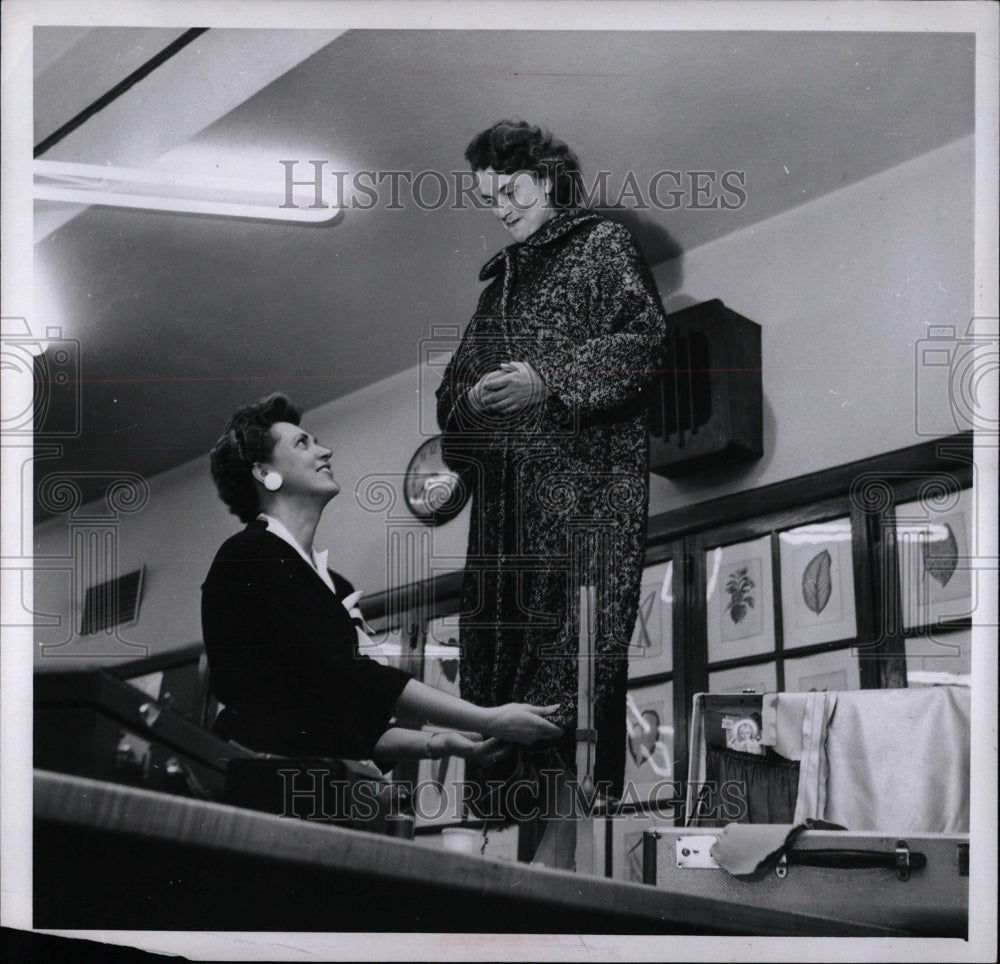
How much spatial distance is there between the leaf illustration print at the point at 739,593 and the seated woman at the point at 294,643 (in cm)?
40

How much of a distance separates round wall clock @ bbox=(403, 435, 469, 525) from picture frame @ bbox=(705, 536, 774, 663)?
505 mm

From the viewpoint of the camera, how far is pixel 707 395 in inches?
112

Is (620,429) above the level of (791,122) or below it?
below

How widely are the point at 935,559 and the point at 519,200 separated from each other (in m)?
1.09

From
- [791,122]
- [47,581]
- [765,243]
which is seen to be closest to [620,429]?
[765,243]

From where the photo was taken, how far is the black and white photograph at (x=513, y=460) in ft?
8.95

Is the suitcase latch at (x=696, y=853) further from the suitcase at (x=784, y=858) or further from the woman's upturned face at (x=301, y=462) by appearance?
the woman's upturned face at (x=301, y=462)

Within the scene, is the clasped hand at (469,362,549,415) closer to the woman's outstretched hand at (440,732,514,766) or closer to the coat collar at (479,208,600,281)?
the coat collar at (479,208,600,281)

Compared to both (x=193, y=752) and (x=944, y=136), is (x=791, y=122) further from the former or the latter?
(x=193, y=752)

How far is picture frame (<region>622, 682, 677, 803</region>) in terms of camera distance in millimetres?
2738

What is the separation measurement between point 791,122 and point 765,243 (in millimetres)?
253

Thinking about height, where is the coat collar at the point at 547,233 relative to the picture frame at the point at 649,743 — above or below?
above

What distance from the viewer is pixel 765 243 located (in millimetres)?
2867

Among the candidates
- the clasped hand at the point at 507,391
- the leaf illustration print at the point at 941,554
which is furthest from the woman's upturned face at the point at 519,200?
the leaf illustration print at the point at 941,554
